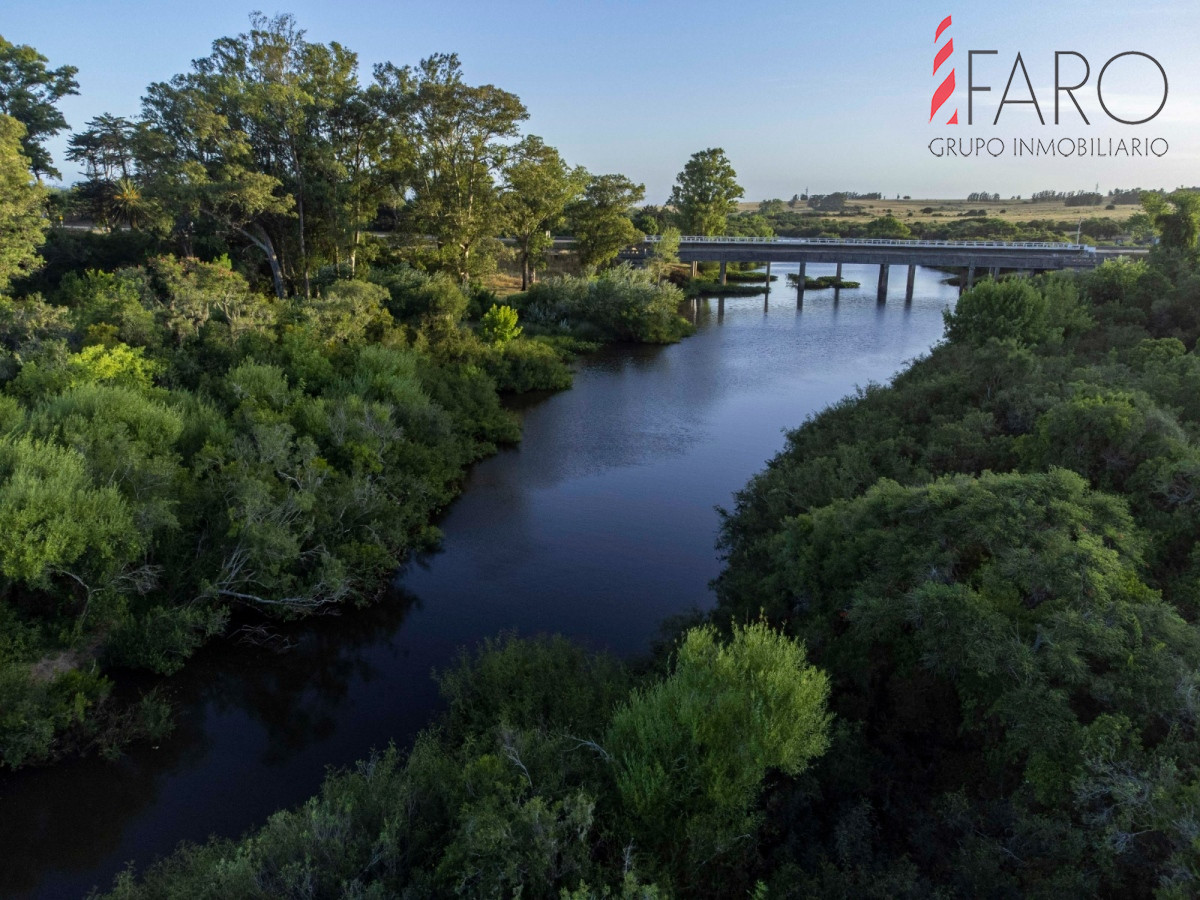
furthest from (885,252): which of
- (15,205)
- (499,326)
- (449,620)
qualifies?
(15,205)

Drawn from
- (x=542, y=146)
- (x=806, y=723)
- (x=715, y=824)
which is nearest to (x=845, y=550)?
(x=806, y=723)

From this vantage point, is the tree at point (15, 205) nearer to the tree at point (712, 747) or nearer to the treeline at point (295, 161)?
the treeline at point (295, 161)

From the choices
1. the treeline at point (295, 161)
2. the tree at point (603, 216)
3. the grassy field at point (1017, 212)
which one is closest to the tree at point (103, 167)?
the treeline at point (295, 161)

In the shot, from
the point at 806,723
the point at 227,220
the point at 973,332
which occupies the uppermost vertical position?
the point at 227,220

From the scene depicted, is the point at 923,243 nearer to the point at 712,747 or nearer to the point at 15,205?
the point at 15,205

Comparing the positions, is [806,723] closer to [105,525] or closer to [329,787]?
[329,787]
